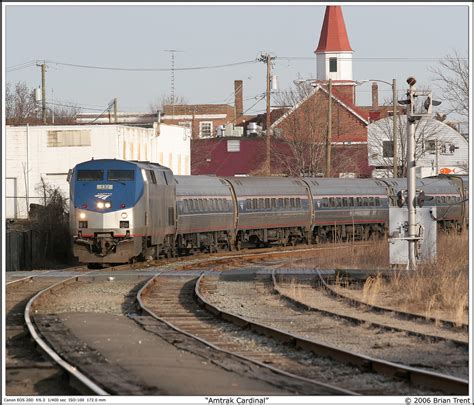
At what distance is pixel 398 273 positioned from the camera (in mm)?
22984

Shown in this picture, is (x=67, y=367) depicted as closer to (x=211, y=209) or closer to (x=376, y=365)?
(x=376, y=365)

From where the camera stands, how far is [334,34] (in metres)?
108

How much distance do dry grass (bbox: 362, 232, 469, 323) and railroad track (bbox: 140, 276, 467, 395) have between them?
313 centimetres

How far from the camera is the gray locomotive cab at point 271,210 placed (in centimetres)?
4353

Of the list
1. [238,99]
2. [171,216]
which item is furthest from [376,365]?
[238,99]

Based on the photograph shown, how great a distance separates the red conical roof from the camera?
353 ft

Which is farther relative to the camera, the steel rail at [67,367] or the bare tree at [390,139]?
the bare tree at [390,139]

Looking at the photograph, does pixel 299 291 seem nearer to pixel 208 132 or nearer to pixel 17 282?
pixel 17 282

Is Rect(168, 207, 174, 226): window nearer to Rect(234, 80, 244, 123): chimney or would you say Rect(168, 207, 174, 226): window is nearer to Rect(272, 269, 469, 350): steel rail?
Rect(272, 269, 469, 350): steel rail

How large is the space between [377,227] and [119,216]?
22.5m

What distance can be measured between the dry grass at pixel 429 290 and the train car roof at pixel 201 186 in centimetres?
1498

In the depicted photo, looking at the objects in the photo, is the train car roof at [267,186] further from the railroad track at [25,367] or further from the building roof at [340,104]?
the building roof at [340,104]

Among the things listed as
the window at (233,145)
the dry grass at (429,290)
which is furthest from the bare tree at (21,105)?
the dry grass at (429,290)

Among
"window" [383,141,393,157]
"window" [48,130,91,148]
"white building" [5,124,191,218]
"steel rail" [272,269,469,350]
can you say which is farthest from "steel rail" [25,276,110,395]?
"window" [383,141,393,157]
